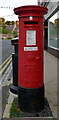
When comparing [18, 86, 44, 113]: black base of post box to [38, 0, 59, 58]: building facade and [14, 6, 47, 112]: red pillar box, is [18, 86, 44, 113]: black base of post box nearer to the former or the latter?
[14, 6, 47, 112]: red pillar box

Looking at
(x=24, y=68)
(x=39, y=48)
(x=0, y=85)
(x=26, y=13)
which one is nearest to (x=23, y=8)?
(x=26, y=13)

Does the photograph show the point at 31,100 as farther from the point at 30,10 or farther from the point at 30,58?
the point at 30,10

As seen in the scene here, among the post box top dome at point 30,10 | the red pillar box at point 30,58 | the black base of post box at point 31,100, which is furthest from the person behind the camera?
the black base of post box at point 31,100

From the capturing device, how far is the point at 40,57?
3.52 m

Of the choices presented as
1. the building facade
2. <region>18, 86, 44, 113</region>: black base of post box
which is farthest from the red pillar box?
the building facade

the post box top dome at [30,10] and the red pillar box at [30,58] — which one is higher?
the post box top dome at [30,10]

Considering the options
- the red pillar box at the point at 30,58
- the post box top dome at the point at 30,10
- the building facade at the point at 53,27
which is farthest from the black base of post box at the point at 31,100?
the building facade at the point at 53,27

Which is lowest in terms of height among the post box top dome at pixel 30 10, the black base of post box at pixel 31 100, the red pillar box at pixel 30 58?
the black base of post box at pixel 31 100

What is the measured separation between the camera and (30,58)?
3.44m

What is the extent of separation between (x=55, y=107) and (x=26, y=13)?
2223 mm

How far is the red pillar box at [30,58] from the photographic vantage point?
334cm

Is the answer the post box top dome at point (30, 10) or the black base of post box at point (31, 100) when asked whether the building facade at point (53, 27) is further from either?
the black base of post box at point (31, 100)

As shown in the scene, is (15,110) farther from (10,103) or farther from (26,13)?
(26,13)

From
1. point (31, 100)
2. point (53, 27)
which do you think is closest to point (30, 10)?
point (31, 100)
